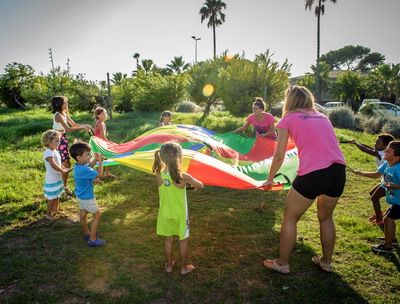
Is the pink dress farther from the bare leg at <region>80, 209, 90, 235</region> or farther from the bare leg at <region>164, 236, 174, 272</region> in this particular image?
the bare leg at <region>80, 209, 90, 235</region>

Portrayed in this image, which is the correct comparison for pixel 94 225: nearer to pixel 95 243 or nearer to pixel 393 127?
pixel 95 243

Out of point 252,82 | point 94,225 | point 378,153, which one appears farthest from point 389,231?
point 252,82

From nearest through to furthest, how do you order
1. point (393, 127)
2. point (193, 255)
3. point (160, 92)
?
1. point (193, 255)
2. point (393, 127)
3. point (160, 92)

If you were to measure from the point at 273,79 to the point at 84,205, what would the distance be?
38.1 feet

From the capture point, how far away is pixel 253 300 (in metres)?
2.93

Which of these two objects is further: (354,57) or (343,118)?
(354,57)

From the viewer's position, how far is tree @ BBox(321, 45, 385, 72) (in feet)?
211

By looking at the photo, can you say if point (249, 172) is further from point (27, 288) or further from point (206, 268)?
point (27, 288)

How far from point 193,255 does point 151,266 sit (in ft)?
1.76

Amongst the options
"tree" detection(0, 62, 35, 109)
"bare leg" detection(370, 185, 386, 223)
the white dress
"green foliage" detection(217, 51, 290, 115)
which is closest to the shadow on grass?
the white dress

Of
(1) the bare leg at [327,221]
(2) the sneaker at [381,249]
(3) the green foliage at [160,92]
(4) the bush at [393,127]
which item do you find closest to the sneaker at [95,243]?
(1) the bare leg at [327,221]

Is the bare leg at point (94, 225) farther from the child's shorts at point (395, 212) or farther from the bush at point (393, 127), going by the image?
the bush at point (393, 127)

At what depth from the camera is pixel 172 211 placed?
10.3 feet

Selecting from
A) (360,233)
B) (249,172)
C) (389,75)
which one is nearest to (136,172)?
(249,172)
